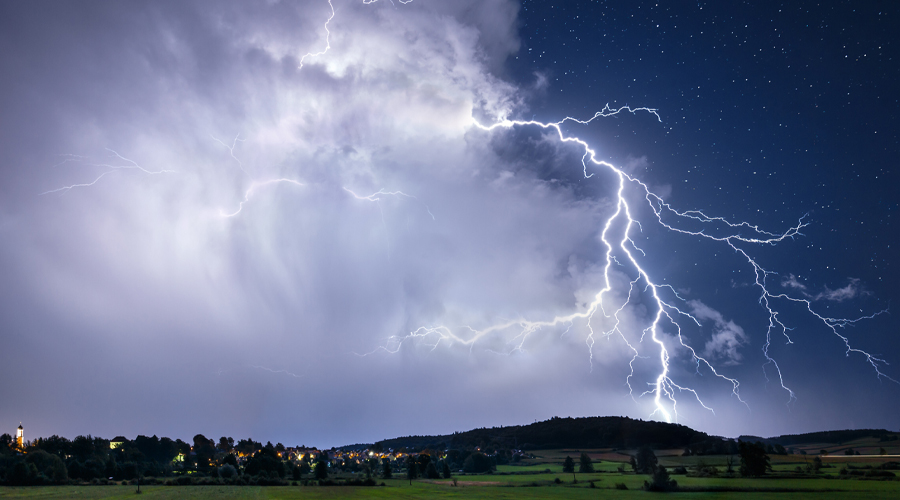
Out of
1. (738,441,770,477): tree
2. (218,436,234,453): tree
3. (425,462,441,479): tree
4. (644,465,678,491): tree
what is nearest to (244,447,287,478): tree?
(425,462,441,479): tree

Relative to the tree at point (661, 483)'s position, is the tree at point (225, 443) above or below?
below

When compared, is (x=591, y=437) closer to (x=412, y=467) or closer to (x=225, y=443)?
(x=412, y=467)

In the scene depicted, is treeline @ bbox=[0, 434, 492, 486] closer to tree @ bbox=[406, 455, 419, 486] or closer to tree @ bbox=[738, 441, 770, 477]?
tree @ bbox=[406, 455, 419, 486]

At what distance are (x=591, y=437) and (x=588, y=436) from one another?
1032 mm

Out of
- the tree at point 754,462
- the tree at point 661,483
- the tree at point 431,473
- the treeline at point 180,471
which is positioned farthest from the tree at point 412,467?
the tree at point 754,462

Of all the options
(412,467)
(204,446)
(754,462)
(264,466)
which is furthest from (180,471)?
(754,462)

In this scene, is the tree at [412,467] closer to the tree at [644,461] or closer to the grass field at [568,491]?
the grass field at [568,491]

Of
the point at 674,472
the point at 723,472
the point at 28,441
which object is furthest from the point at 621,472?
the point at 28,441

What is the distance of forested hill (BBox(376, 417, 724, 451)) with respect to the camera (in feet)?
294

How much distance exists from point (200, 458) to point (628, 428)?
275ft

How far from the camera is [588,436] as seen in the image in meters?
107

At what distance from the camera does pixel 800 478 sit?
4262 centimetres

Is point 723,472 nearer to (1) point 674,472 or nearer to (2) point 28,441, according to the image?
(1) point 674,472

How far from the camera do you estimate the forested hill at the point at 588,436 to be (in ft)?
294
